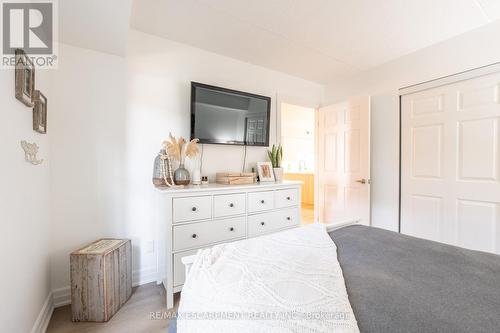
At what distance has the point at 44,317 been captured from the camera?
58.8 inches

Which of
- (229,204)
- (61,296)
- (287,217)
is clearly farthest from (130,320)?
(287,217)

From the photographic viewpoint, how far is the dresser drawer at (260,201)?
2.07m

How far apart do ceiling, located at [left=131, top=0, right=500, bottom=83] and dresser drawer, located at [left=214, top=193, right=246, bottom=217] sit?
1541 mm

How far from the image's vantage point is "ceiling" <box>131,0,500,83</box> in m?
1.71

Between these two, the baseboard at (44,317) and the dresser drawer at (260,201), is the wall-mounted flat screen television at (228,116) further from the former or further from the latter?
the baseboard at (44,317)

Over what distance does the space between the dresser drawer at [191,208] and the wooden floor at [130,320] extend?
2.32 feet

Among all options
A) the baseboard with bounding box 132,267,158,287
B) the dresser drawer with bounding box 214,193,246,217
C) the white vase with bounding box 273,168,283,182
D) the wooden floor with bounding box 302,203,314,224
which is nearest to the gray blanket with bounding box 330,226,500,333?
the dresser drawer with bounding box 214,193,246,217

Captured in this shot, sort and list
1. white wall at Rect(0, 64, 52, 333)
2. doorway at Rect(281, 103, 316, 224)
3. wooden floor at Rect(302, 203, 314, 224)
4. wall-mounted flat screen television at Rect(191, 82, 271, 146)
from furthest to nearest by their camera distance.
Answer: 1. doorway at Rect(281, 103, 316, 224)
2. wooden floor at Rect(302, 203, 314, 224)
3. wall-mounted flat screen television at Rect(191, 82, 271, 146)
4. white wall at Rect(0, 64, 52, 333)

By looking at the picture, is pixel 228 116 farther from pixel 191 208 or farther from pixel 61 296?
pixel 61 296

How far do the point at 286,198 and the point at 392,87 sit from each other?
1.90 meters

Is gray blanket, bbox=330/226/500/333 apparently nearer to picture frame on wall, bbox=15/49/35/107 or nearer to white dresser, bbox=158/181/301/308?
white dresser, bbox=158/181/301/308

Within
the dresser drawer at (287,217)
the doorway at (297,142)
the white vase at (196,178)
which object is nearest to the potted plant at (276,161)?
the dresser drawer at (287,217)

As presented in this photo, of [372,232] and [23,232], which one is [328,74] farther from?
[23,232]

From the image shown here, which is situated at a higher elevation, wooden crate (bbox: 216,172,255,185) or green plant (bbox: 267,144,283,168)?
green plant (bbox: 267,144,283,168)
